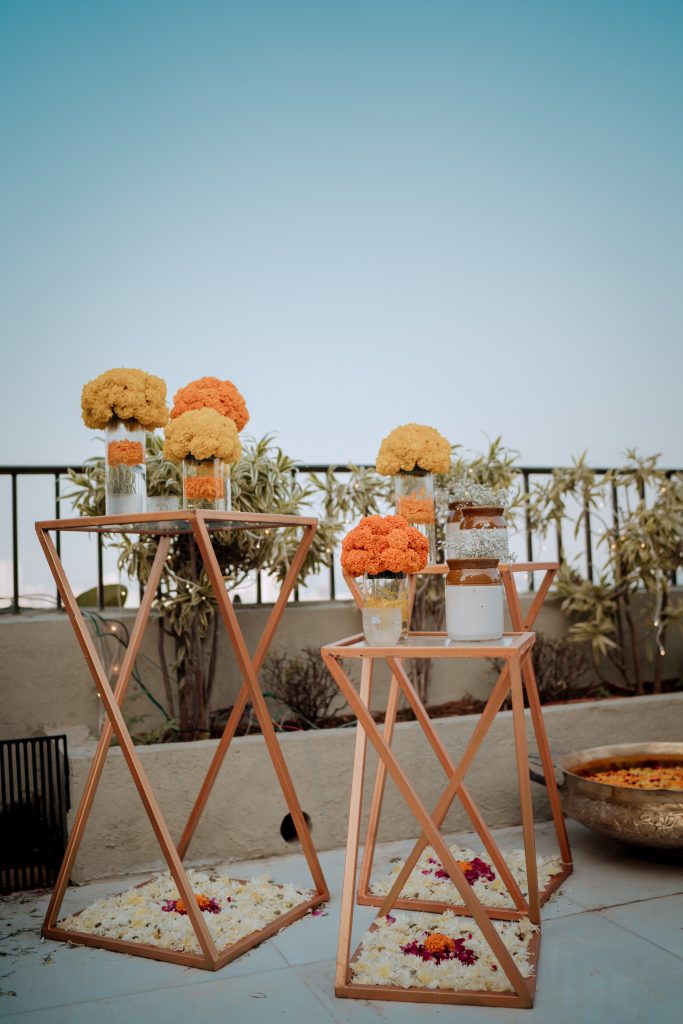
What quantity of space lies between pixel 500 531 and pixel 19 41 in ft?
Result: 13.9

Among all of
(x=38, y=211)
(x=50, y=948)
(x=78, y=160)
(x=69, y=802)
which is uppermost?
(x=78, y=160)

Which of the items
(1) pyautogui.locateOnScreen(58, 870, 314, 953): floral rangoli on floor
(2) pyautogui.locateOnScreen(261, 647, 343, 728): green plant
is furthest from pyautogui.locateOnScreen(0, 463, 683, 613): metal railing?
(1) pyautogui.locateOnScreen(58, 870, 314, 953): floral rangoli on floor

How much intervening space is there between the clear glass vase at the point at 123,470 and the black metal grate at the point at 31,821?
3.45 ft

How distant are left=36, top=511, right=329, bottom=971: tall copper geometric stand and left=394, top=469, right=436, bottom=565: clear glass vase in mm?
320

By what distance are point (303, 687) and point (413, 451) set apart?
158cm

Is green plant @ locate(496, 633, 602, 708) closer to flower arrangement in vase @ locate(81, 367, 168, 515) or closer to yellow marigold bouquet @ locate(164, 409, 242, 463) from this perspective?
yellow marigold bouquet @ locate(164, 409, 242, 463)

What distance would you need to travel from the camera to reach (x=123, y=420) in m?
2.48

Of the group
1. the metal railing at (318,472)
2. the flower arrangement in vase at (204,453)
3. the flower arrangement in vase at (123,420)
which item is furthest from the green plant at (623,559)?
the flower arrangement in vase at (123,420)

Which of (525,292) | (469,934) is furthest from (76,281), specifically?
(469,934)

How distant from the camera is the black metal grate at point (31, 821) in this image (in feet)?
9.47

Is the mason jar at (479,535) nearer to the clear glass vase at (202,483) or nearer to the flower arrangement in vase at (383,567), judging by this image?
the flower arrangement in vase at (383,567)

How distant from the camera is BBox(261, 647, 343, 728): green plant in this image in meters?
3.74

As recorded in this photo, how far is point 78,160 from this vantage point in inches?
194

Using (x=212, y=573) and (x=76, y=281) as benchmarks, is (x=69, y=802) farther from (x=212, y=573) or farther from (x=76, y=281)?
(x=76, y=281)
